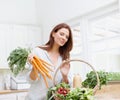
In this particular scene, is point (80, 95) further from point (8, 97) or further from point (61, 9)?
point (61, 9)

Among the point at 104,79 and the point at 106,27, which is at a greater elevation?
the point at 106,27

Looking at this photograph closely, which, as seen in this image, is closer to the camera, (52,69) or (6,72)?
(52,69)

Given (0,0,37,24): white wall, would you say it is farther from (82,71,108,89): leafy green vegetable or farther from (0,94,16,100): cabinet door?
(82,71,108,89): leafy green vegetable

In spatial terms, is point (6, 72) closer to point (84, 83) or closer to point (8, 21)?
point (8, 21)

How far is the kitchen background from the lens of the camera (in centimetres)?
332

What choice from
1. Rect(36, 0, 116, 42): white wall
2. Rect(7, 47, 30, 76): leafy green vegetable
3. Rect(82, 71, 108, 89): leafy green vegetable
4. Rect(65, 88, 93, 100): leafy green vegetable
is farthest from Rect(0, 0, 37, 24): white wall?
Rect(65, 88, 93, 100): leafy green vegetable

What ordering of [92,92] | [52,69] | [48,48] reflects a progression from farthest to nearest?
[48,48] → [52,69] → [92,92]

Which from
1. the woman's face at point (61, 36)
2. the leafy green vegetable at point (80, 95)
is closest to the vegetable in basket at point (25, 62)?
the woman's face at point (61, 36)

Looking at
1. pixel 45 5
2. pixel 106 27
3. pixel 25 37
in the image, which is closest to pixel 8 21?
pixel 25 37

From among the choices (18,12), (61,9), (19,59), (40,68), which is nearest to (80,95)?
(40,68)

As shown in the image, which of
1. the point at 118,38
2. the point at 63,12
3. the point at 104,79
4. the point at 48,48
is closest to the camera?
the point at 104,79

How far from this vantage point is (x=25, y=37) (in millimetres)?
4414

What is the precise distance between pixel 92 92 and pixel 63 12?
3034mm

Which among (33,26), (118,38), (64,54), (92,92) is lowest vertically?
(92,92)
